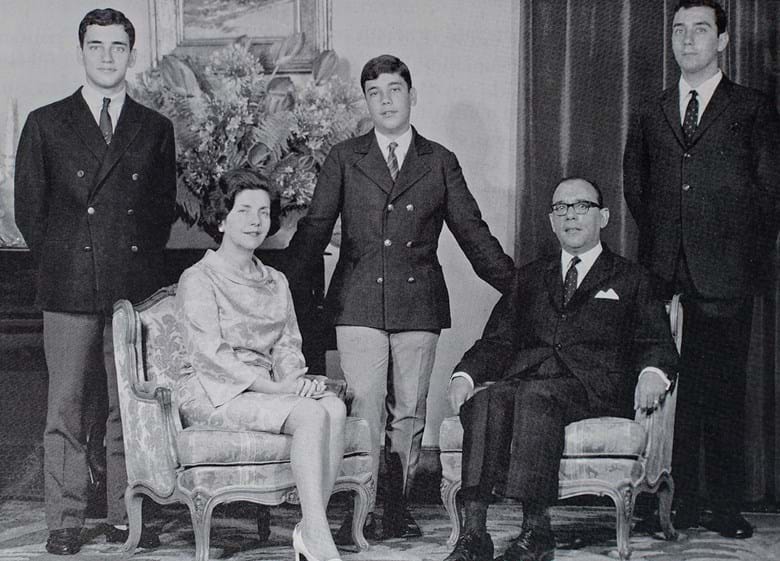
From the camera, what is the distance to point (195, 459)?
9.33ft

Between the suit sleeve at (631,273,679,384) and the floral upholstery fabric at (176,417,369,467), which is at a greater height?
the suit sleeve at (631,273,679,384)

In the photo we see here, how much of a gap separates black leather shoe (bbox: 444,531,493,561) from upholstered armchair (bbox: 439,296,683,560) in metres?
0.15

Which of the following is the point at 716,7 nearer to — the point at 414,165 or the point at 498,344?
the point at 414,165

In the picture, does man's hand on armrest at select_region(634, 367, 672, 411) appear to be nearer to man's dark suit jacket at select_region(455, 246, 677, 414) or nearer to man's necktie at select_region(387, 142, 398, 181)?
man's dark suit jacket at select_region(455, 246, 677, 414)

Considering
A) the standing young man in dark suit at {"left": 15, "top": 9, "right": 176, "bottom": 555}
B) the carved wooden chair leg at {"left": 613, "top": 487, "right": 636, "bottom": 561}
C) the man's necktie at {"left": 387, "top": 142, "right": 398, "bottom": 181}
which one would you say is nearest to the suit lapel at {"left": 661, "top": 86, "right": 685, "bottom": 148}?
the man's necktie at {"left": 387, "top": 142, "right": 398, "bottom": 181}

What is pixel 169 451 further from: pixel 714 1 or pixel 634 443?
pixel 714 1

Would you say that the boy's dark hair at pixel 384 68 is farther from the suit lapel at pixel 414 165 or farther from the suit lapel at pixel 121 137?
the suit lapel at pixel 121 137

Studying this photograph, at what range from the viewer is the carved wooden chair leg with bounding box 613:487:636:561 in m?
2.89

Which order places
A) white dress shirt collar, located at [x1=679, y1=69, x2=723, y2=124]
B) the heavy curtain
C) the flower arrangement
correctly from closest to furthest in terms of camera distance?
white dress shirt collar, located at [x1=679, y1=69, x2=723, y2=124], the flower arrangement, the heavy curtain

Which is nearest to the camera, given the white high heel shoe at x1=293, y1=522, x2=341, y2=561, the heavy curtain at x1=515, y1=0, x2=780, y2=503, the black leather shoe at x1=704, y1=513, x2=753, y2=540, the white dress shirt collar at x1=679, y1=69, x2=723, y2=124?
the white high heel shoe at x1=293, y1=522, x2=341, y2=561

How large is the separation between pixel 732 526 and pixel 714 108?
1.39m

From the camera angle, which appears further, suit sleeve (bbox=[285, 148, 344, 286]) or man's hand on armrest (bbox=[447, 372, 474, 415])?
suit sleeve (bbox=[285, 148, 344, 286])

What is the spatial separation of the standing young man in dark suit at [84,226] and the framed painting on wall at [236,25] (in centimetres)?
34

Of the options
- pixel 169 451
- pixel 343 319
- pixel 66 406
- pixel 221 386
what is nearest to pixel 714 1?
pixel 343 319
